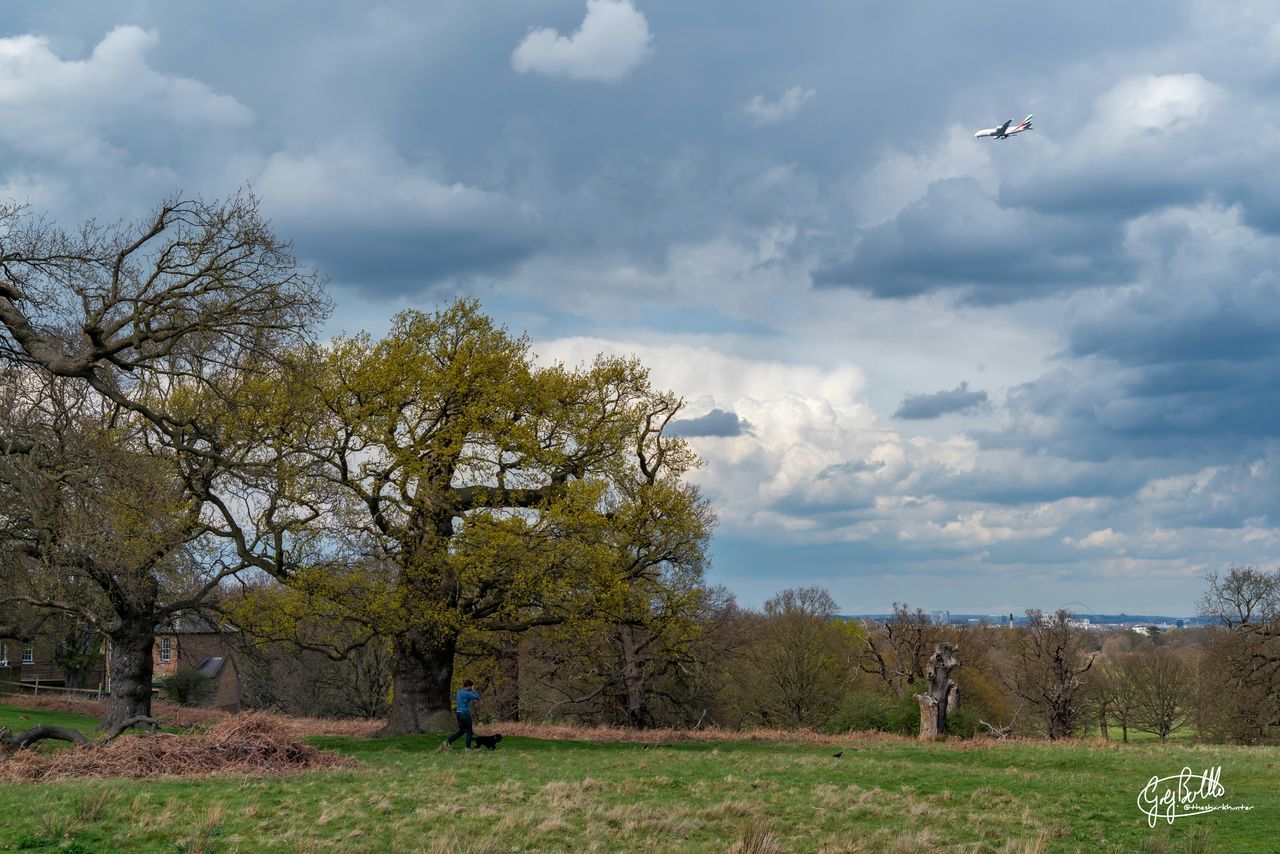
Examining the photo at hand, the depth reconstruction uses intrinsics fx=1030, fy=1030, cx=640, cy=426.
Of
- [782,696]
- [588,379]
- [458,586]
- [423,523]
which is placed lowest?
[782,696]

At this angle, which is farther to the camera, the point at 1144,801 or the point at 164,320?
the point at 164,320

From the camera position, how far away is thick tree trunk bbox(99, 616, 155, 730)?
3053cm

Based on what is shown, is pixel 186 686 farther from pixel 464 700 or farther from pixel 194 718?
pixel 464 700

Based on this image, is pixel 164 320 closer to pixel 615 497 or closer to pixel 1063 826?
pixel 1063 826

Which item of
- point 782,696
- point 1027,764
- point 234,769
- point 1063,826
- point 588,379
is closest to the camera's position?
point 1063,826

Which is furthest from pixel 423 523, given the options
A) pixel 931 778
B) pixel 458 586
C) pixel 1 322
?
pixel 931 778

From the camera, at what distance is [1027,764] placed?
2414 centimetres

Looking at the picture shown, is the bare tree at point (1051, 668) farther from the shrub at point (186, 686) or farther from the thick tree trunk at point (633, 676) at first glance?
the shrub at point (186, 686)

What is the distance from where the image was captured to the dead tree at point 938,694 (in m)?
33.3

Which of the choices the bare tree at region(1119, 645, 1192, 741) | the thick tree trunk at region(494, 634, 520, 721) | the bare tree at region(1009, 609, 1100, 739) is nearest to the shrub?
the thick tree trunk at region(494, 634, 520, 721)

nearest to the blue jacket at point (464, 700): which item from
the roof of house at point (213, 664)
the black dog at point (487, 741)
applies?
the black dog at point (487, 741)

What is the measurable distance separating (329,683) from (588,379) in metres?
35.0

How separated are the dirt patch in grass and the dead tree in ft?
64.5

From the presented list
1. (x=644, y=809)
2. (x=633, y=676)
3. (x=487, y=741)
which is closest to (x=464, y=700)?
(x=487, y=741)
